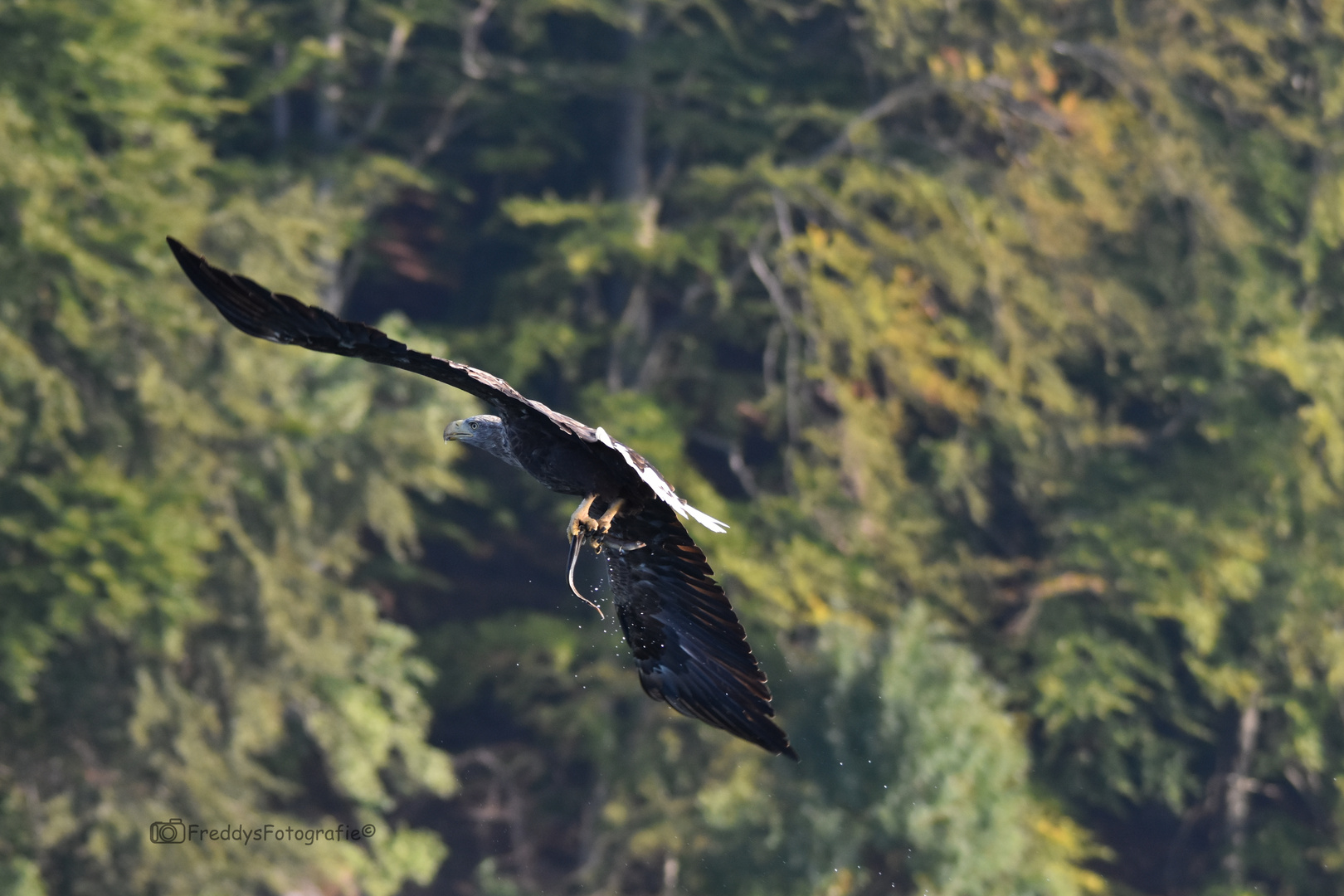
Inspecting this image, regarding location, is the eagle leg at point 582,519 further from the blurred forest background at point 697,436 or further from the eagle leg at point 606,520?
the blurred forest background at point 697,436

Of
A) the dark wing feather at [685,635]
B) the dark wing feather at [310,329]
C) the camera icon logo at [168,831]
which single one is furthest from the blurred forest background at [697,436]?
the dark wing feather at [310,329]

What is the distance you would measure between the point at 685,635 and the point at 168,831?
29.0 feet

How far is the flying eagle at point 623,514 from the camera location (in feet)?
15.9

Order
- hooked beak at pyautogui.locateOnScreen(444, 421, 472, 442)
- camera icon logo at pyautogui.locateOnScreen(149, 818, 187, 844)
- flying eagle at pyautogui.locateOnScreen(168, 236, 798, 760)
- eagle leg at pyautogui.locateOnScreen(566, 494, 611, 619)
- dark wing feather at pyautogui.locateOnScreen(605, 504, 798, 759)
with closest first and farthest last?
flying eagle at pyautogui.locateOnScreen(168, 236, 798, 760), eagle leg at pyautogui.locateOnScreen(566, 494, 611, 619), dark wing feather at pyautogui.locateOnScreen(605, 504, 798, 759), hooked beak at pyautogui.locateOnScreen(444, 421, 472, 442), camera icon logo at pyautogui.locateOnScreen(149, 818, 187, 844)

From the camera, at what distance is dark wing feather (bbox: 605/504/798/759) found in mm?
5887

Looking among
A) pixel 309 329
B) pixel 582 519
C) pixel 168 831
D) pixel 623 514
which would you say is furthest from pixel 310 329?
pixel 168 831

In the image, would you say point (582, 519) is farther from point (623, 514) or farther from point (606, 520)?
point (623, 514)

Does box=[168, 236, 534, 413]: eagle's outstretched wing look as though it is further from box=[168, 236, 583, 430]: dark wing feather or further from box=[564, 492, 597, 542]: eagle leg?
box=[564, 492, 597, 542]: eagle leg

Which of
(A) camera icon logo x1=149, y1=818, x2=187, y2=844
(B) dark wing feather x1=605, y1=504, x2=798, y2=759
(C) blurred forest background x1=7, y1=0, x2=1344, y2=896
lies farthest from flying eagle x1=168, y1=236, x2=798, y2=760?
(A) camera icon logo x1=149, y1=818, x2=187, y2=844

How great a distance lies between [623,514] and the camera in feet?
18.8

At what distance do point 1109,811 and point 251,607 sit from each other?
910 cm

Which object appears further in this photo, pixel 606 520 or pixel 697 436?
pixel 697 436

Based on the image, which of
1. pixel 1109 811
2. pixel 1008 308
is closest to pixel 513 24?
pixel 1008 308

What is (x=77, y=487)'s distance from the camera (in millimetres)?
13281
